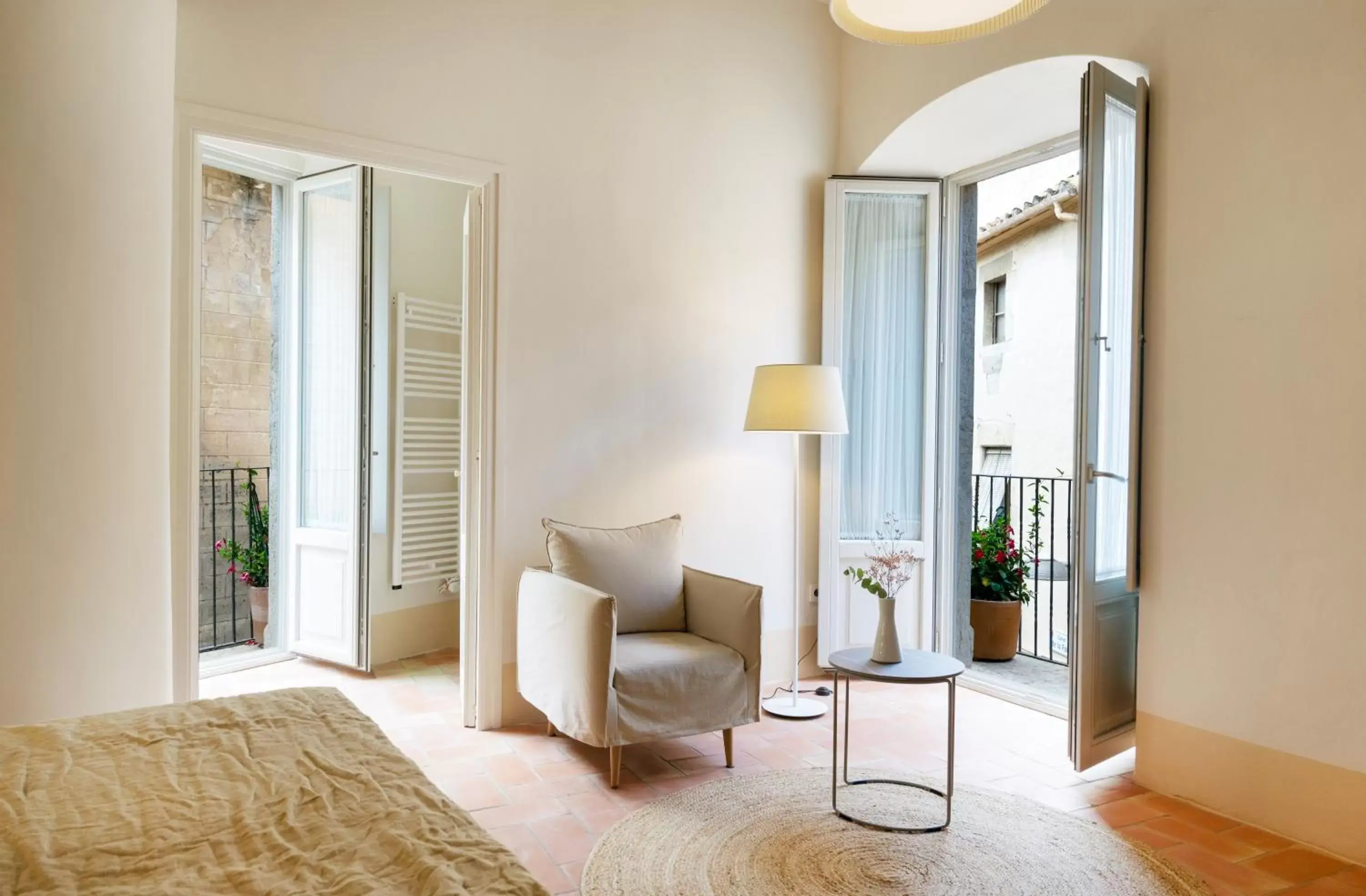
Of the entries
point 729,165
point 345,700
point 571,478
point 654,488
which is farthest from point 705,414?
point 345,700

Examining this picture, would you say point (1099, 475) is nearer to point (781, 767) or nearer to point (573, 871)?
point (781, 767)

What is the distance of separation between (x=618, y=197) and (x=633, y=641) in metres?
1.91

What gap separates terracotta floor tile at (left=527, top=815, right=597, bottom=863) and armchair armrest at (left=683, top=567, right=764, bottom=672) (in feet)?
2.78

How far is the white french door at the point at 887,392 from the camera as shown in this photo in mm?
4488

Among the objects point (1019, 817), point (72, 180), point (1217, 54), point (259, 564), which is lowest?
point (1019, 817)

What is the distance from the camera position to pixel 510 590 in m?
3.65

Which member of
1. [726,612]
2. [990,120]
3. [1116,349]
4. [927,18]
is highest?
[990,120]

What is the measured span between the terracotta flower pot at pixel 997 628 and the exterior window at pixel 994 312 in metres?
4.16

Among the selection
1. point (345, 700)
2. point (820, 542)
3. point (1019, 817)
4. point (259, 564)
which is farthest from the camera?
point (259, 564)

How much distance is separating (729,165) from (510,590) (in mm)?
2208

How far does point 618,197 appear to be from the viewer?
153 inches

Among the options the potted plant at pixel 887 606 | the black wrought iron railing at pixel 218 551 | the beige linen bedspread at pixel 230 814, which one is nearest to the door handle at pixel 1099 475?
the potted plant at pixel 887 606

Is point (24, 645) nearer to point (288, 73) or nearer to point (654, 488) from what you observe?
point (288, 73)

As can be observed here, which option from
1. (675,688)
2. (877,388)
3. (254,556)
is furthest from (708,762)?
(254,556)
